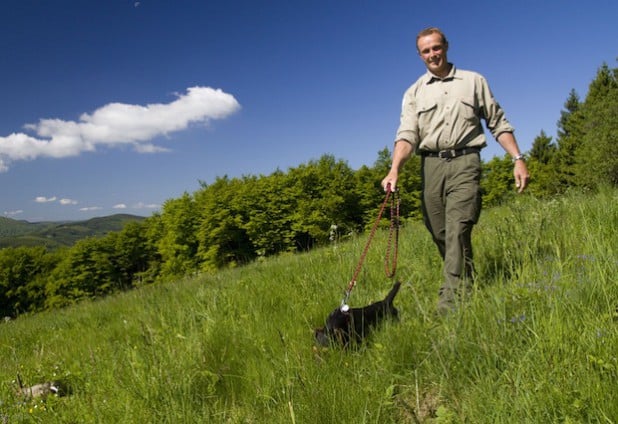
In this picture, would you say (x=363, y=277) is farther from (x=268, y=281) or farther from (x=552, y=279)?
(x=552, y=279)

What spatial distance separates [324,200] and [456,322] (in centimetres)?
2604

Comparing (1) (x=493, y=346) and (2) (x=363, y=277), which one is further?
(2) (x=363, y=277)

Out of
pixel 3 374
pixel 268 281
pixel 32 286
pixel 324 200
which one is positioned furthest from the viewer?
pixel 32 286

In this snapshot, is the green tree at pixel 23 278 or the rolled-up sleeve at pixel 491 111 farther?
the green tree at pixel 23 278

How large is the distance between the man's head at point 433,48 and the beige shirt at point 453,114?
103 mm

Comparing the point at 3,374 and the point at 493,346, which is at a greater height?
the point at 493,346

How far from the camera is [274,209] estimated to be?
92.9ft

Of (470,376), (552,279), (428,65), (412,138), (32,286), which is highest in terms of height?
(428,65)

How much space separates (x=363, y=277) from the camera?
154 inches

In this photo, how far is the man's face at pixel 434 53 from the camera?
3250mm

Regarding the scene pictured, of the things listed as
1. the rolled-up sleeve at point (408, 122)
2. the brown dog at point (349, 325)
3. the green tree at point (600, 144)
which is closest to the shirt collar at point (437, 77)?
the rolled-up sleeve at point (408, 122)

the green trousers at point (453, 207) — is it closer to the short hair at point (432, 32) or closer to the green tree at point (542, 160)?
the short hair at point (432, 32)

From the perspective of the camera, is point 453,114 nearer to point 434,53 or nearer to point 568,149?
point 434,53

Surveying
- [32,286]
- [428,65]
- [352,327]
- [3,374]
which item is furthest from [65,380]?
[32,286]
